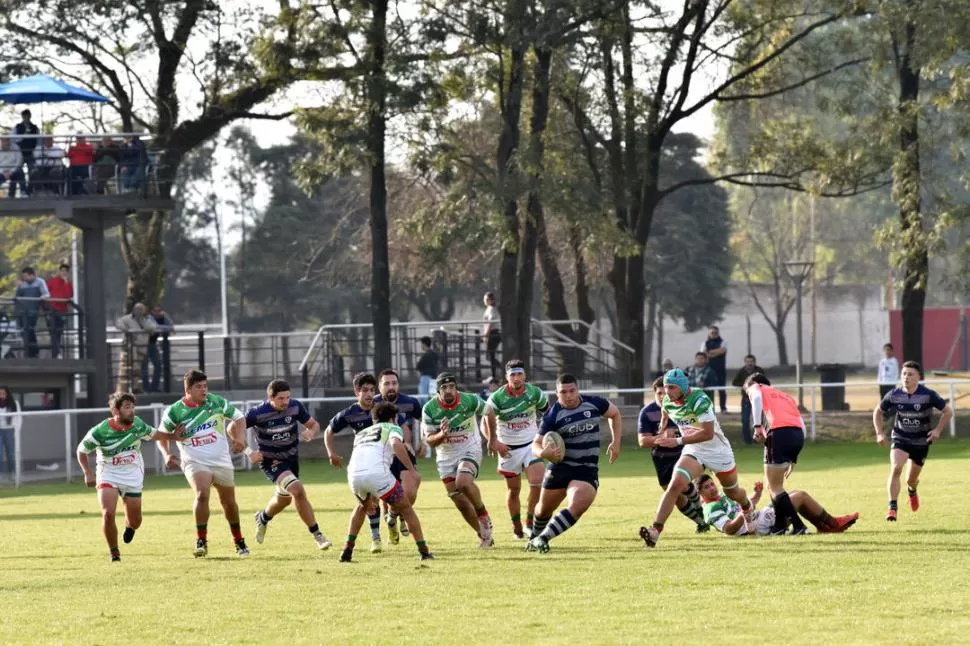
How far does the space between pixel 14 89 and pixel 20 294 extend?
4.55 meters

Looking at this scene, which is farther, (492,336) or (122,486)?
(492,336)

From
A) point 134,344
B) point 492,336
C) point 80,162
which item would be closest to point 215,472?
point 492,336

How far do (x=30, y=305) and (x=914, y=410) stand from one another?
24.5 meters

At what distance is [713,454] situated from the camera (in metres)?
17.5

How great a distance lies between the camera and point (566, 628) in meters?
11.6

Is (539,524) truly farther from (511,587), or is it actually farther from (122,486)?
(122,486)

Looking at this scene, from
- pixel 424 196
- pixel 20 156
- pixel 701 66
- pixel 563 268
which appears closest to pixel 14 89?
pixel 20 156

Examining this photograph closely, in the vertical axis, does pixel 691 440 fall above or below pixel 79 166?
below

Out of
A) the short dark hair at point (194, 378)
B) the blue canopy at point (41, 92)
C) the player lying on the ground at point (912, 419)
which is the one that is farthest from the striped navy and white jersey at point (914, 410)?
the blue canopy at point (41, 92)

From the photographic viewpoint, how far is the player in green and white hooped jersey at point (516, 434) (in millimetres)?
18688

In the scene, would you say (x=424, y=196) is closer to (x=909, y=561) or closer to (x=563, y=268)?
(x=563, y=268)

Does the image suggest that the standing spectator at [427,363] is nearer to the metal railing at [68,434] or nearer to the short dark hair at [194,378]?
the metal railing at [68,434]

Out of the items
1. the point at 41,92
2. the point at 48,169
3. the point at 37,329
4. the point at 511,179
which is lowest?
the point at 37,329

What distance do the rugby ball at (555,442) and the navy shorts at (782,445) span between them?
2.23m
